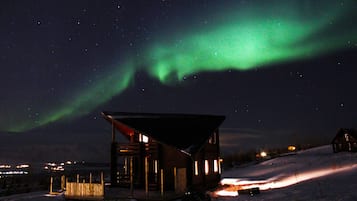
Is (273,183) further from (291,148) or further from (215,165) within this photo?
(291,148)

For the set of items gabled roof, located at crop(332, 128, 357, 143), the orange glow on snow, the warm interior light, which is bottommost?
the orange glow on snow

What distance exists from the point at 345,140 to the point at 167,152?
123ft

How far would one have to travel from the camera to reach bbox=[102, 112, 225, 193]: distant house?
84.4ft

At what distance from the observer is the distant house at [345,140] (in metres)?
49.8

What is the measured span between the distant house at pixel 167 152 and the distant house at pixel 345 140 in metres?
29.0

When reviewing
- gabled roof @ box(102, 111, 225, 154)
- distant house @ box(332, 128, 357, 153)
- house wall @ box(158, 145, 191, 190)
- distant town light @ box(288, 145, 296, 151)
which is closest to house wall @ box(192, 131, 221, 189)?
house wall @ box(158, 145, 191, 190)

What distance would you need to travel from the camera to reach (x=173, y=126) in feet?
97.2

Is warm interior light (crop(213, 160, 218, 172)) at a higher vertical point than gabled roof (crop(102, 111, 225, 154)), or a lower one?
lower

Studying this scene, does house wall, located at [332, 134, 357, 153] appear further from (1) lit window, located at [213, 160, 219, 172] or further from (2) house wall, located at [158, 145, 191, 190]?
(2) house wall, located at [158, 145, 191, 190]

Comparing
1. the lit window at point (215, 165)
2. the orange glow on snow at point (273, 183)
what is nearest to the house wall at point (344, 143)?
the orange glow on snow at point (273, 183)

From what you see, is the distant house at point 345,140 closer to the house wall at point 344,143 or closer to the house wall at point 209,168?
the house wall at point 344,143

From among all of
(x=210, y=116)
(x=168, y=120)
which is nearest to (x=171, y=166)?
(x=168, y=120)

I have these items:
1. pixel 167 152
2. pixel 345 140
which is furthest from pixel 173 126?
pixel 345 140

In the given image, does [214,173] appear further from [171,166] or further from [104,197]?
[104,197]
